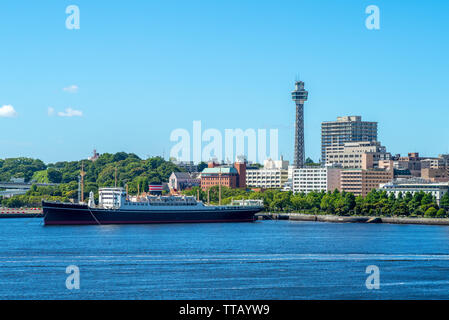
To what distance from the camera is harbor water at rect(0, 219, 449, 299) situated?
81.7 ft

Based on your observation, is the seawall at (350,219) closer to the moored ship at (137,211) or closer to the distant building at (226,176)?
the moored ship at (137,211)

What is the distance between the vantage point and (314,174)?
4951 inches

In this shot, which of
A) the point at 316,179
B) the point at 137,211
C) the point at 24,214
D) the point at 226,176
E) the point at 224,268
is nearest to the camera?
the point at 224,268

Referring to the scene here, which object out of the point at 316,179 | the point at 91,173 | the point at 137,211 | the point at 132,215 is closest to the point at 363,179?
the point at 316,179

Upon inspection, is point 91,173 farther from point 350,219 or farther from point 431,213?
point 431,213

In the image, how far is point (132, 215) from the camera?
74438 mm

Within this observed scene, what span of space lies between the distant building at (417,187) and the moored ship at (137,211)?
26.8 metres

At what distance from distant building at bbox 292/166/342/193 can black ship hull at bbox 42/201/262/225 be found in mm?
42130

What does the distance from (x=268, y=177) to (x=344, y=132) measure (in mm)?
26436

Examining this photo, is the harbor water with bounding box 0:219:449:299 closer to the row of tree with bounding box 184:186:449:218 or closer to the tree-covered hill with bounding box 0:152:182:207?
the row of tree with bounding box 184:186:449:218

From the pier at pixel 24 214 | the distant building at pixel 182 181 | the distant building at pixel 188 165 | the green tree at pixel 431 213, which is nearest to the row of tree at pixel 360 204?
the green tree at pixel 431 213

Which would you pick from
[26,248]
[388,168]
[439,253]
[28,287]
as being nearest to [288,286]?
[28,287]
